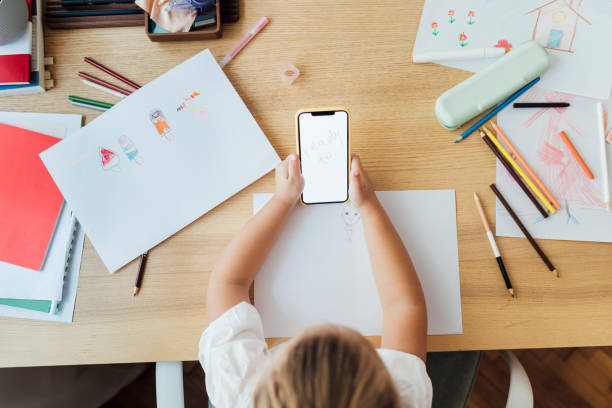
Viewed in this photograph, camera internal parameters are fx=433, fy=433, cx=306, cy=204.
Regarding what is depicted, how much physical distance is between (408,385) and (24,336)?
583 mm

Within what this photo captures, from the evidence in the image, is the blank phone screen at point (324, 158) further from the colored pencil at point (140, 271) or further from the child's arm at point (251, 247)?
the colored pencil at point (140, 271)

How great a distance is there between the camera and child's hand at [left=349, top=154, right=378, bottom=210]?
2.21 ft

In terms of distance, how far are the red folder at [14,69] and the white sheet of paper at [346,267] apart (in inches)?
16.4

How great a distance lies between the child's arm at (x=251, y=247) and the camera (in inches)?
25.6

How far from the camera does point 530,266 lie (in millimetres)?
685

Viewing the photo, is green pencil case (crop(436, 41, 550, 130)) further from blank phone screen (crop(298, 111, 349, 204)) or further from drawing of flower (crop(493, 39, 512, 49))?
blank phone screen (crop(298, 111, 349, 204))

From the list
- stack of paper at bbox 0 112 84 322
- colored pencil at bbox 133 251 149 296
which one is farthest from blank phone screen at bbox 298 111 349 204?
stack of paper at bbox 0 112 84 322

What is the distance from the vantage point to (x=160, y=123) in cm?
70

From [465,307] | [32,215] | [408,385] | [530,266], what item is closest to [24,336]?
[32,215]

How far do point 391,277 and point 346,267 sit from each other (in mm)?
73

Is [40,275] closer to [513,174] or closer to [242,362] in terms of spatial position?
[242,362]

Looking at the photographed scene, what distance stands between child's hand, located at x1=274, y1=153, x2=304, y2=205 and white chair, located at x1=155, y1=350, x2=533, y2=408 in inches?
12.0

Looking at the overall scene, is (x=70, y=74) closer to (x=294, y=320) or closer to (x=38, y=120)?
(x=38, y=120)

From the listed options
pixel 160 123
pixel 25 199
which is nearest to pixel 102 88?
pixel 160 123
